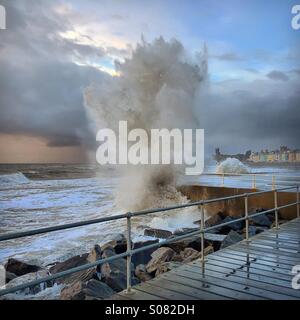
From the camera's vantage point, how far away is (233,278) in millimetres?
4375

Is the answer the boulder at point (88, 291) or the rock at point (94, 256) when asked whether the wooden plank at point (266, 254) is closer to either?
the boulder at point (88, 291)

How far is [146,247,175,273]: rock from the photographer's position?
7.48m

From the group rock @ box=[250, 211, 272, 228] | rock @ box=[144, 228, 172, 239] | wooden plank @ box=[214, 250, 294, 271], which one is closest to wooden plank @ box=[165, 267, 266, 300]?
wooden plank @ box=[214, 250, 294, 271]

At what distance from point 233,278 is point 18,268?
6.58m

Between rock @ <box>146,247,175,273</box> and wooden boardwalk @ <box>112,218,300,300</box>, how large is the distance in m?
2.13

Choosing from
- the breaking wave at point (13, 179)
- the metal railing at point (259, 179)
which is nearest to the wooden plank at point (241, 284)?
the metal railing at point (259, 179)

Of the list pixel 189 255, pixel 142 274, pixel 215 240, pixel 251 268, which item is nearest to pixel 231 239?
pixel 189 255

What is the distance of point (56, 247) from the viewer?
41.2 ft

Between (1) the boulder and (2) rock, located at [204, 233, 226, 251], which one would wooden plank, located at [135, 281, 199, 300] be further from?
(2) rock, located at [204, 233, 226, 251]

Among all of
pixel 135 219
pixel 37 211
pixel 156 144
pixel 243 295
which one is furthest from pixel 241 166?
pixel 243 295

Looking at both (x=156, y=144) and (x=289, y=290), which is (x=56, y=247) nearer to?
(x=289, y=290)

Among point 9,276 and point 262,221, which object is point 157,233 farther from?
point 9,276

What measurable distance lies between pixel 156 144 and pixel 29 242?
903 inches

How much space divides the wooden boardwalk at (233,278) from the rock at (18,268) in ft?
18.7
